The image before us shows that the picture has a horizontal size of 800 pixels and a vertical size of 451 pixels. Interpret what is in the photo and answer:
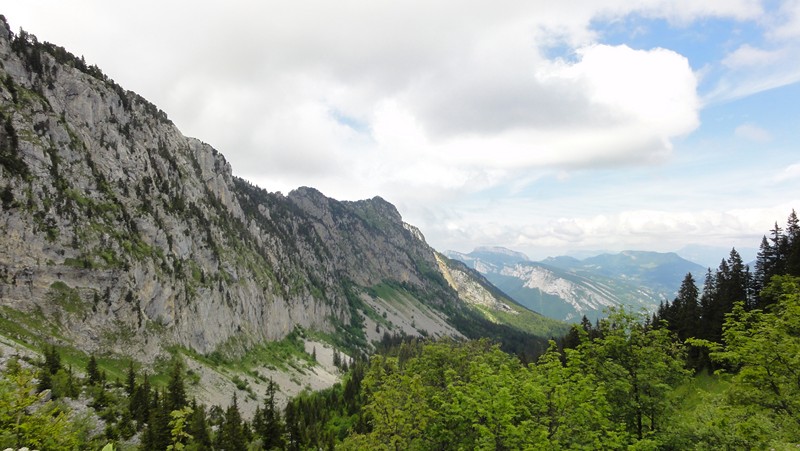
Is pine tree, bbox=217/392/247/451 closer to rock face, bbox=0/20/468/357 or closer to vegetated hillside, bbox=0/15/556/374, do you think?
vegetated hillside, bbox=0/15/556/374

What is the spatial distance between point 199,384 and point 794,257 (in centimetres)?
11741

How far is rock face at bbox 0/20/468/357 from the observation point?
76438mm

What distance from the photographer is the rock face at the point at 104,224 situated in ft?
251

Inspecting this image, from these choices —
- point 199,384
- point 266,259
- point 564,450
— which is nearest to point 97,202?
point 199,384

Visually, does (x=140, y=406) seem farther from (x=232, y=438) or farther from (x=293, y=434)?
(x=293, y=434)

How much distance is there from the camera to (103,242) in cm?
8912

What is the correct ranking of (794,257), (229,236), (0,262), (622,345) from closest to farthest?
(622,345) < (794,257) < (0,262) < (229,236)

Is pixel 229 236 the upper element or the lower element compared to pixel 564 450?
upper

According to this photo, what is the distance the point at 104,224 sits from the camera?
92.6m

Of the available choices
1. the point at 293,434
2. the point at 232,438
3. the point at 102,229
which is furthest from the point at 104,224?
the point at 232,438

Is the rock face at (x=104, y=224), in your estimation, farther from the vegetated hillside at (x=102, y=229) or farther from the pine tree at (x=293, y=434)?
the pine tree at (x=293, y=434)

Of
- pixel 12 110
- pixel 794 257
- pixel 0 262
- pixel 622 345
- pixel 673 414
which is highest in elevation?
pixel 12 110

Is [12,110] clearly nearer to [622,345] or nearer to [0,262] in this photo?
[0,262]

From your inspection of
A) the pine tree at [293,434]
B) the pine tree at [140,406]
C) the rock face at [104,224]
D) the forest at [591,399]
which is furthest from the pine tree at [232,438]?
the rock face at [104,224]
